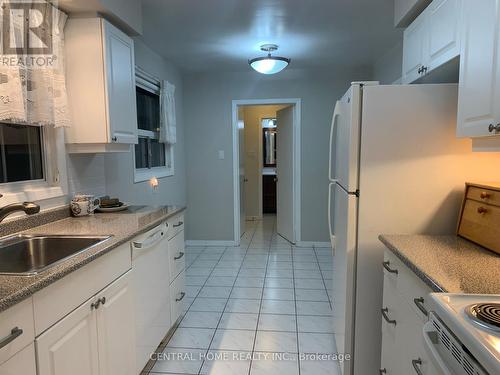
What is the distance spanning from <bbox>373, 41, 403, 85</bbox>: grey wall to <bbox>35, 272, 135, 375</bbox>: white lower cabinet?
3168 millimetres

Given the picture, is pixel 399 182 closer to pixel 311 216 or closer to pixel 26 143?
pixel 26 143

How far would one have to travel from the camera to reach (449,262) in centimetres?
135

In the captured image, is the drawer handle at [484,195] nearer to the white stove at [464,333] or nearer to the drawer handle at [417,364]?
the white stove at [464,333]

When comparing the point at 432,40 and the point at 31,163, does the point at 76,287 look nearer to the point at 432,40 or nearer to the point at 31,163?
the point at 31,163

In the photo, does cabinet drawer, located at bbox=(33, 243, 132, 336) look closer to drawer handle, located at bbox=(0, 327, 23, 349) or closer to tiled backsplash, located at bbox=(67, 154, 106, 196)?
drawer handle, located at bbox=(0, 327, 23, 349)

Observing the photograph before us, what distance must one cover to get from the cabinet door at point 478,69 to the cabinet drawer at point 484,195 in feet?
0.86

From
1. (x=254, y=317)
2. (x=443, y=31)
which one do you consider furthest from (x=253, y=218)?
(x=443, y=31)

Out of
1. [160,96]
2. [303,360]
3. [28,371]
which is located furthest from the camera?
[160,96]

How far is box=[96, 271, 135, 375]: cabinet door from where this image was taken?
1.51 m

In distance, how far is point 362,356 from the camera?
6.38 feet

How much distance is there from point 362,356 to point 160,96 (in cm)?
305

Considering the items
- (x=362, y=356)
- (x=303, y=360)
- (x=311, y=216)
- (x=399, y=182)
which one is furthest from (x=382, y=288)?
(x=311, y=216)

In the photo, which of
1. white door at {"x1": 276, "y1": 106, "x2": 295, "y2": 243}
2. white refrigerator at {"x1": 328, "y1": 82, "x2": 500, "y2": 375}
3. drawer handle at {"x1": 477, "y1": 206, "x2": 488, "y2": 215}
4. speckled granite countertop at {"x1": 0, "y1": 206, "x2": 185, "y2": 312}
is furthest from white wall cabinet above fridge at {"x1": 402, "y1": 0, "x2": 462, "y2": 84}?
white door at {"x1": 276, "y1": 106, "x2": 295, "y2": 243}

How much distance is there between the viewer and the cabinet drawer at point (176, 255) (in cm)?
238
